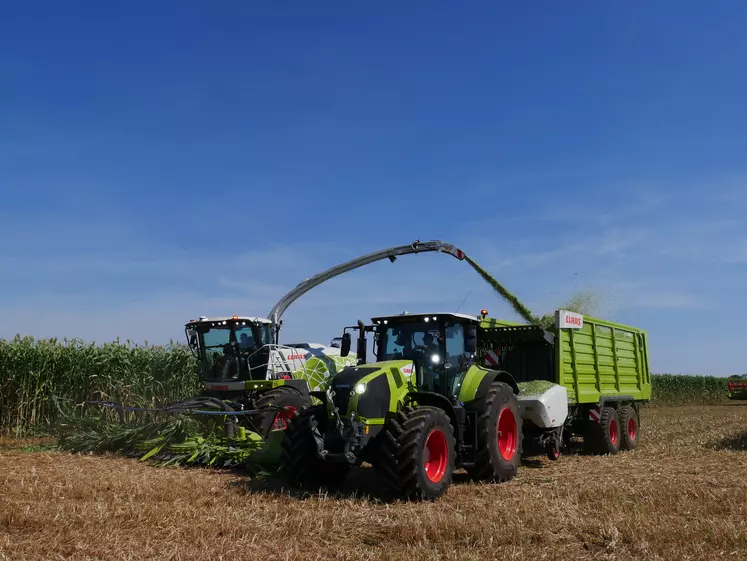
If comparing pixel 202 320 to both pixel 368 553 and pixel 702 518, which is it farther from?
pixel 702 518

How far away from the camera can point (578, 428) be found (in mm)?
12633

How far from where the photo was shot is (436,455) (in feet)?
26.0

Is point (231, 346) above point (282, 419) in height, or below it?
above

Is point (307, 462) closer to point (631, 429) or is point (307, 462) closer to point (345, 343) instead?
point (345, 343)

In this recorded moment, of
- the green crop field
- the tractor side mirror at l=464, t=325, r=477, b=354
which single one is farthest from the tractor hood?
the green crop field

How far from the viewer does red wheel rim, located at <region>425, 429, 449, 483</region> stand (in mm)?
7773

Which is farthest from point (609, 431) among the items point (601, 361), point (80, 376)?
point (80, 376)

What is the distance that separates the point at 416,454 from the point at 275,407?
14.2 ft

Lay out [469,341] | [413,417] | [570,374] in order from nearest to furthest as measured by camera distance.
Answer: [413,417], [469,341], [570,374]

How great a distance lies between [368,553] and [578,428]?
8231 mm

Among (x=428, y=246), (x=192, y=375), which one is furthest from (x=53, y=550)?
(x=428, y=246)

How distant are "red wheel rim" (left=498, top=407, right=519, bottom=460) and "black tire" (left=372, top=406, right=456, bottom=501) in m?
1.64

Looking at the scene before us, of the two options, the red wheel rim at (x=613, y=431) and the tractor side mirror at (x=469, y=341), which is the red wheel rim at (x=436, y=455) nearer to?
the tractor side mirror at (x=469, y=341)

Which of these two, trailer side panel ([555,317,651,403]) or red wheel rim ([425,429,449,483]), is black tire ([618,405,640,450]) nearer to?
trailer side panel ([555,317,651,403])
